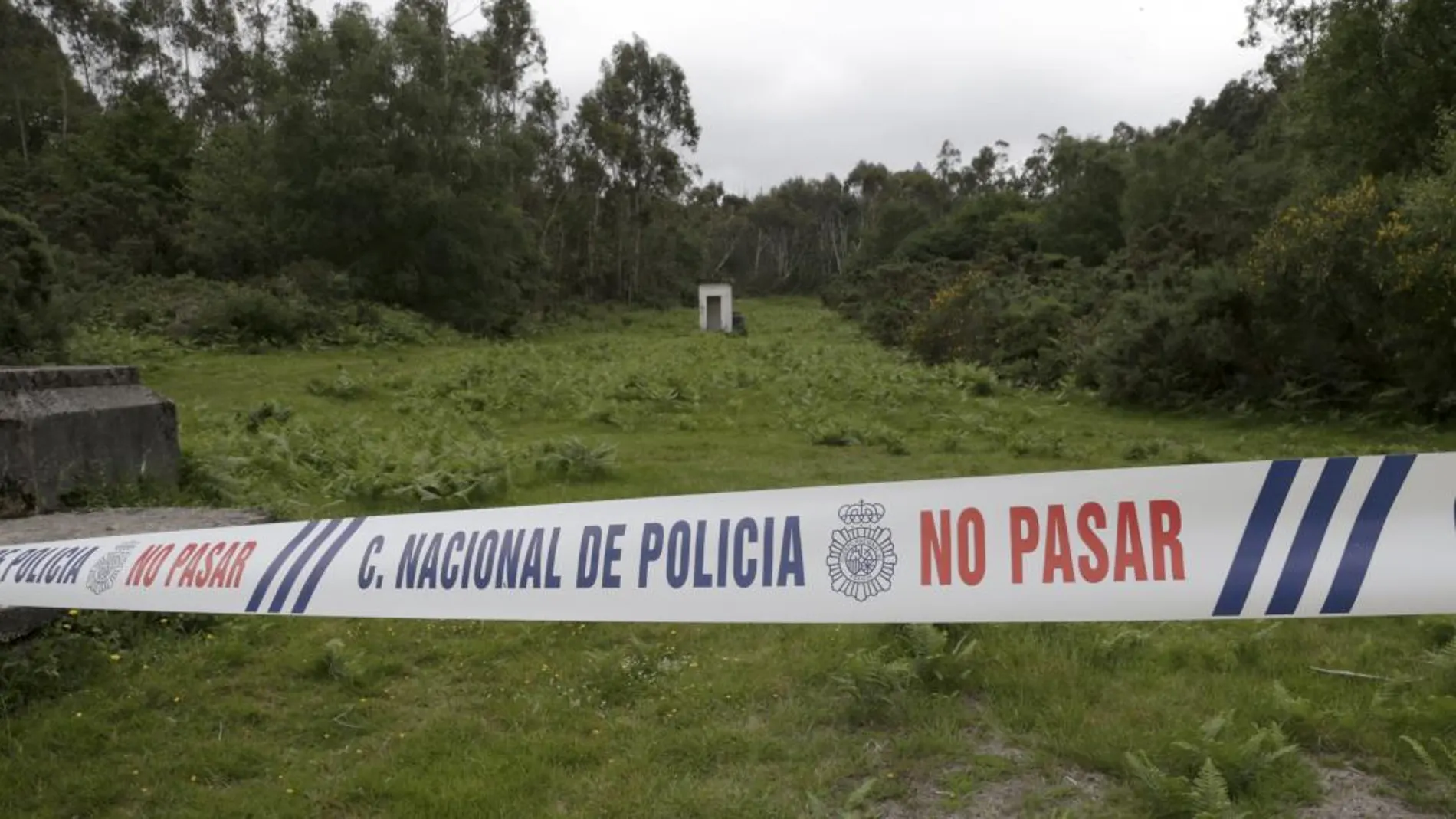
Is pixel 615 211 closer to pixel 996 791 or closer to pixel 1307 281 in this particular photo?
pixel 1307 281

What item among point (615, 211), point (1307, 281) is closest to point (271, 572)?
point (1307, 281)

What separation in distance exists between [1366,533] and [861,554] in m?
1.25

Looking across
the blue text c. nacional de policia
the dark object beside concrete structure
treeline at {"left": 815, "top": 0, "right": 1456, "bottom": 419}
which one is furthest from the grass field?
treeline at {"left": 815, "top": 0, "right": 1456, "bottom": 419}

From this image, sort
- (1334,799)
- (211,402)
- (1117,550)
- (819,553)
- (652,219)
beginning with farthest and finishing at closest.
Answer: (652,219), (211,402), (1334,799), (819,553), (1117,550)

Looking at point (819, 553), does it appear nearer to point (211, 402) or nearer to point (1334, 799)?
point (1334, 799)

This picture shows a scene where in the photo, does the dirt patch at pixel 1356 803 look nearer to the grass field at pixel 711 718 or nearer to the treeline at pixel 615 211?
the grass field at pixel 711 718

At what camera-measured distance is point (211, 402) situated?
14031 mm

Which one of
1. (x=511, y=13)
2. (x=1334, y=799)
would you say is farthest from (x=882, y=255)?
(x=1334, y=799)

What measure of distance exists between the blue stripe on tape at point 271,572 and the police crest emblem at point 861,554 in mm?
1878

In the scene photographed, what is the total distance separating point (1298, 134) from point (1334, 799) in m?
16.7

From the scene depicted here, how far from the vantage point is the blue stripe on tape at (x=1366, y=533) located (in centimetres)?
227

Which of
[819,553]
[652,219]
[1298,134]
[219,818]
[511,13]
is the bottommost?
[219,818]

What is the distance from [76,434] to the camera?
18.4 feet

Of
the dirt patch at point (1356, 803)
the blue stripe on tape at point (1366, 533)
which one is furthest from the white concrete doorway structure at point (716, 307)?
the blue stripe on tape at point (1366, 533)
